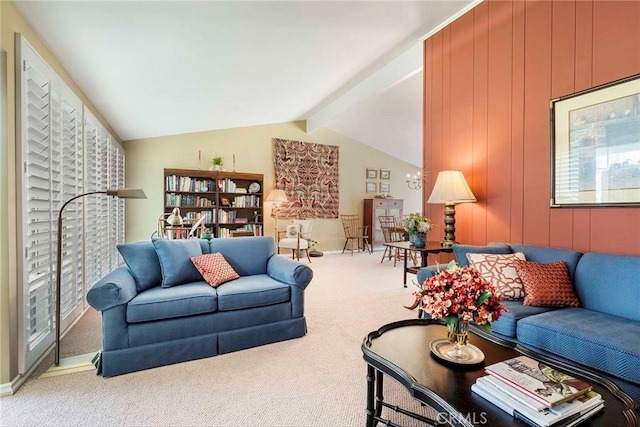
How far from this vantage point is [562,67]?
2.46 meters

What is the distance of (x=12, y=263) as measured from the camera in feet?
5.82

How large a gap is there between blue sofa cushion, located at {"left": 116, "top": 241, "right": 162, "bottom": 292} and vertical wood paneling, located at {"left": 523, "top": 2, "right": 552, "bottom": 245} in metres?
3.16

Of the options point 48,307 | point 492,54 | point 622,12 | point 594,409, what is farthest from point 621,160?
point 48,307

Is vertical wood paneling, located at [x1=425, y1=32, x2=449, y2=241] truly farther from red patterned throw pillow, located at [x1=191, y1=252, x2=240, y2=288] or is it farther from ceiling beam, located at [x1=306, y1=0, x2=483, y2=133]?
red patterned throw pillow, located at [x1=191, y1=252, x2=240, y2=288]

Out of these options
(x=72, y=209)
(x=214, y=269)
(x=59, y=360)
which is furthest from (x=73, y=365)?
(x=72, y=209)

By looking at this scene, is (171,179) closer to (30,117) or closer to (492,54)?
(30,117)

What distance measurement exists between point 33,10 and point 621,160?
12.8 feet

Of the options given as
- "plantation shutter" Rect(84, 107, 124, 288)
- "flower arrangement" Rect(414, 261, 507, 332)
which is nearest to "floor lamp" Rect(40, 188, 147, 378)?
"plantation shutter" Rect(84, 107, 124, 288)

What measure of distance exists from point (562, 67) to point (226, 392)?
3.36m

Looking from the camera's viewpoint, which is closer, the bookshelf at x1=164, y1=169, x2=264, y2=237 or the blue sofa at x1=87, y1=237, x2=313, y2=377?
the blue sofa at x1=87, y1=237, x2=313, y2=377

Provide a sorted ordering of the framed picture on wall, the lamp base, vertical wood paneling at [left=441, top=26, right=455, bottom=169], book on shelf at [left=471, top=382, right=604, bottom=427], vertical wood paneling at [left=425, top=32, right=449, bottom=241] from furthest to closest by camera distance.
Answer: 1. the framed picture on wall
2. vertical wood paneling at [left=425, top=32, right=449, bottom=241]
3. vertical wood paneling at [left=441, top=26, right=455, bottom=169]
4. the lamp base
5. book on shelf at [left=471, top=382, right=604, bottom=427]

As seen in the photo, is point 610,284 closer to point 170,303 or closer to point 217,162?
point 170,303

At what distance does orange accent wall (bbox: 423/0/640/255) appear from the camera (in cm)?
219

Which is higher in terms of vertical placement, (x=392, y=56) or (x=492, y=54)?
(x=392, y=56)
